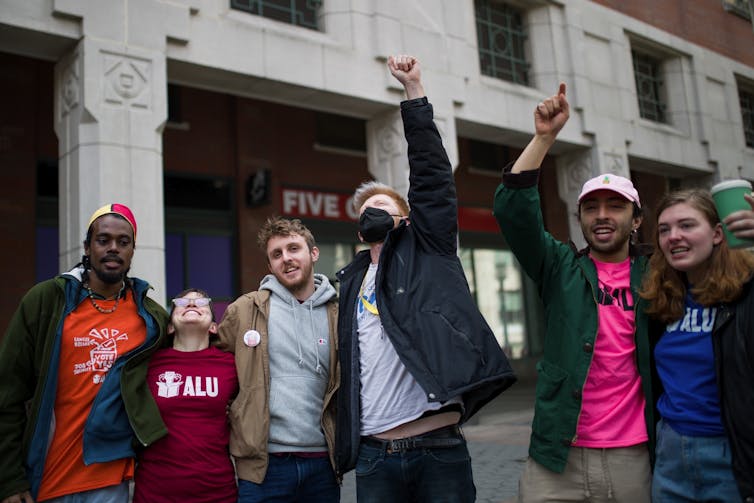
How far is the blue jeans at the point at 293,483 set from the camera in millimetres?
2842

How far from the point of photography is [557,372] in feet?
8.57

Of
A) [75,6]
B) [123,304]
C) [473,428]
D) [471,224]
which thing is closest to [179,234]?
[75,6]

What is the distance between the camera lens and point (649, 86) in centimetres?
1484

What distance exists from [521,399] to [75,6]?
32.2 feet

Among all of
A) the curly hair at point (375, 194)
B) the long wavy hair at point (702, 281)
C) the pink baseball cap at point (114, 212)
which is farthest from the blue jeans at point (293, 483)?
the long wavy hair at point (702, 281)

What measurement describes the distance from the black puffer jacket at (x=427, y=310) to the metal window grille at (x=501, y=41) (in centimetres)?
953

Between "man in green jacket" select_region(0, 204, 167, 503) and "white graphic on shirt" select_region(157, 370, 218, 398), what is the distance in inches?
2.9

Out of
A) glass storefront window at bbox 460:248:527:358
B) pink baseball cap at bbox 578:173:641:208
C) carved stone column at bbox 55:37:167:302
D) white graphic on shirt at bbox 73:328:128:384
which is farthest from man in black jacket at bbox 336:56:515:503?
glass storefront window at bbox 460:248:527:358

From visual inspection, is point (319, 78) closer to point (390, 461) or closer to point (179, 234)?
point (179, 234)

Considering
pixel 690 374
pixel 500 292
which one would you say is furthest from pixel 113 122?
pixel 500 292

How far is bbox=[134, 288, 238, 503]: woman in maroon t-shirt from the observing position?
2.86m

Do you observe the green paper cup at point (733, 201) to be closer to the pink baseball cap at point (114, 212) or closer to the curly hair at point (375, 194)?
the curly hair at point (375, 194)

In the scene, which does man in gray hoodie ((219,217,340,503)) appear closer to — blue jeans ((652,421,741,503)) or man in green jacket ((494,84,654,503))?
man in green jacket ((494,84,654,503))

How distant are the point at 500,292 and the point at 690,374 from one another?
14257mm
